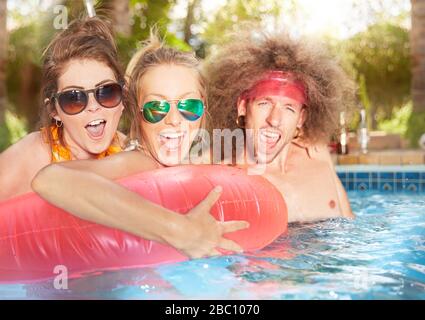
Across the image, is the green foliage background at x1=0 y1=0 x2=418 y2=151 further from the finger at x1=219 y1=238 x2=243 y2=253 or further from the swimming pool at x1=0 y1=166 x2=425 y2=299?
the finger at x1=219 y1=238 x2=243 y2=253

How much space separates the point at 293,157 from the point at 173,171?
3.28 ft

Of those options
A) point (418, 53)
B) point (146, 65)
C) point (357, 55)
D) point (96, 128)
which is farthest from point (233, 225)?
point (357, 55)

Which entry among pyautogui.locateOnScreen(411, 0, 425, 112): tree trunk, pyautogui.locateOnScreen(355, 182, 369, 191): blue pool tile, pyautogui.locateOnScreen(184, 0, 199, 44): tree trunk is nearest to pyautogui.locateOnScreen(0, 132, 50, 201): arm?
pyautogui.locateOnScreen(355, 182, 369, 191): blue pool tile

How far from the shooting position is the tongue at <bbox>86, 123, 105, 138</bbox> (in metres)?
2.21

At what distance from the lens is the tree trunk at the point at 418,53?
26.3 feet

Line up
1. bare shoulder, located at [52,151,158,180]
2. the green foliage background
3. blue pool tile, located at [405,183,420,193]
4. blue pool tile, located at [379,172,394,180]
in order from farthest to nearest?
the green foliage background < blue pool tile, located at [379,172,394,180] < blue pool tile, located at [405,183,420,193] < bare shoulder, located at [52,151,158,180]

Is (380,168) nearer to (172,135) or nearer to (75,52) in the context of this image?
(172,135)

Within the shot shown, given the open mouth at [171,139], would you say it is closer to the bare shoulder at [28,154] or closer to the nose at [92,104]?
the nose at [92,104]

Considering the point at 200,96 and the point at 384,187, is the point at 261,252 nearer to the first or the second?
the point at 200,96

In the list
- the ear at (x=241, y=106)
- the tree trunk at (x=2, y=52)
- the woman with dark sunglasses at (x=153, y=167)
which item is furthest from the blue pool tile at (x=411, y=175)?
the tree trunk at (x=2, y=52)

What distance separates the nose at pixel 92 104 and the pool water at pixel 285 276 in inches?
23.4

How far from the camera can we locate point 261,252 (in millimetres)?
2334

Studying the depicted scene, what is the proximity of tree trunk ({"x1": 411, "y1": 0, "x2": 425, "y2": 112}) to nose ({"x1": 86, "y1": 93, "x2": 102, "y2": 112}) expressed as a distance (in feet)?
22.4

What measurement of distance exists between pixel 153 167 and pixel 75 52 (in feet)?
1.75
